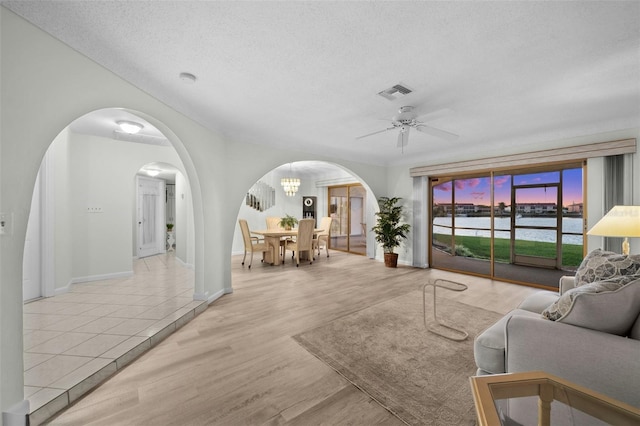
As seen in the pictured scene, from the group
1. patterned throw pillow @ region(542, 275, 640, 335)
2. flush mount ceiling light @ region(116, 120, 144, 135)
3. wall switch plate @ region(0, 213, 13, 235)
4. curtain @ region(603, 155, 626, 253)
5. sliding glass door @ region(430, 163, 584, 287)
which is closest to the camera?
patterned throw pillow @ region(542, 275, 640, 335)

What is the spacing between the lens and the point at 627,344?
1176 mm

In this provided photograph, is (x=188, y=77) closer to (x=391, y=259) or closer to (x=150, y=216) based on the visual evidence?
(x=391, y=259)

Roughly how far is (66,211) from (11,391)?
10.6 feet

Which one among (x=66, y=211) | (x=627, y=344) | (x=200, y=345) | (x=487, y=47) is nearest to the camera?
(x=627, y=344)

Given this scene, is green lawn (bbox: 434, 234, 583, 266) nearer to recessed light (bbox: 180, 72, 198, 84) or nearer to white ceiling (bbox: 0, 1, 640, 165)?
white ceiling (bbox: 0, 1, 640, 165)

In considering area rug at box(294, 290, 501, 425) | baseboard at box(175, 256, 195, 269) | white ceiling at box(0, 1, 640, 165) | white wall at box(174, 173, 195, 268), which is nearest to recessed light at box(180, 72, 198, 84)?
white ceiling at box(0, 1, 640, 165)

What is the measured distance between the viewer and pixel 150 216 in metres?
6.96

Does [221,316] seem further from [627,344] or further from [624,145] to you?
[624,145]

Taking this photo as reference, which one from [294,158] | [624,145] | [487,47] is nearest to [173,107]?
[294,158]

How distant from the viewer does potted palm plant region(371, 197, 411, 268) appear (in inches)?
228

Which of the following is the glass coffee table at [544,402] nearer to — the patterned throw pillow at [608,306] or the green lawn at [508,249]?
the patterned throw pillow at [608,306]

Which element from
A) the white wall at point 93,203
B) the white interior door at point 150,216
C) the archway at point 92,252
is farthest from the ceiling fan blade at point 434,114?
the white interior door at point 150,216

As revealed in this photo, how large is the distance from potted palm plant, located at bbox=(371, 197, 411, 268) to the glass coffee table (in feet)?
16.4

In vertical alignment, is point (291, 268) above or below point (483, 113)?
below
